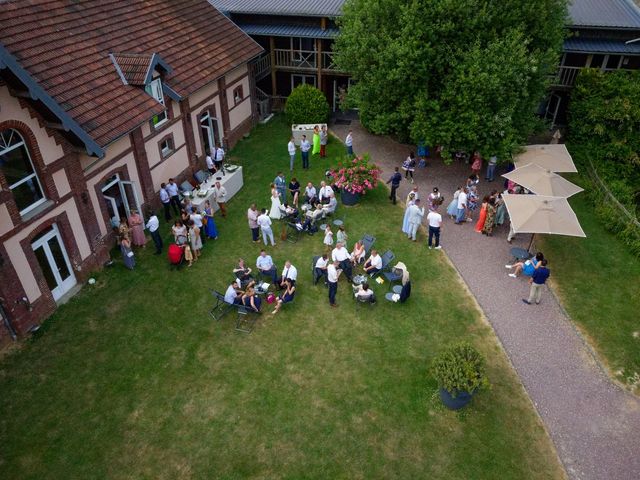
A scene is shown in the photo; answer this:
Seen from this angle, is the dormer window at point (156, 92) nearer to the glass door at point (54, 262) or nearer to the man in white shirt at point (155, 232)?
the man in white shirt at point (155, 232)

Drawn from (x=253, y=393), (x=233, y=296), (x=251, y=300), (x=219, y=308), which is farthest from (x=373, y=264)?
(x=253, y=393)

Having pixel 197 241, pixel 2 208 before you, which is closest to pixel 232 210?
pixel 197 241

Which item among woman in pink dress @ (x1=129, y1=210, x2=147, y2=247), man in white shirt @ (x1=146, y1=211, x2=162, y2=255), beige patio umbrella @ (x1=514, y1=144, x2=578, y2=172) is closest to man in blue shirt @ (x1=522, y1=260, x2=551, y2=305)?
beige patio umbrella @ (x1=514, y1=144, x2=578, y2=172)

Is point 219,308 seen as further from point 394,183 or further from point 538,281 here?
point 538,281

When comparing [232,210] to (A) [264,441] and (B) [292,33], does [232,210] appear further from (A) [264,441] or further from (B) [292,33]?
(B) [292,33]

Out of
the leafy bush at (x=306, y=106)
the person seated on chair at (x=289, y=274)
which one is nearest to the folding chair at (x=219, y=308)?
the person seated on chair at (x=289, y=274)

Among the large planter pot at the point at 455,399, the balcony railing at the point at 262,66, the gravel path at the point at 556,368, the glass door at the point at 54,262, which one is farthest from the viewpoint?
the balcony railing at the point at 262,66
